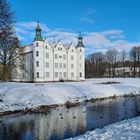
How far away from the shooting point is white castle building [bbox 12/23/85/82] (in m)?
79.1

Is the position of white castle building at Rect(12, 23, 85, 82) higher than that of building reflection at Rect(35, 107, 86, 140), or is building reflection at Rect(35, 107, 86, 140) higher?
white castle building at Rect(12, 23, 85, 82)

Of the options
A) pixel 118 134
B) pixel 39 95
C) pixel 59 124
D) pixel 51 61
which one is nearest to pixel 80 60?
pixel 51 61

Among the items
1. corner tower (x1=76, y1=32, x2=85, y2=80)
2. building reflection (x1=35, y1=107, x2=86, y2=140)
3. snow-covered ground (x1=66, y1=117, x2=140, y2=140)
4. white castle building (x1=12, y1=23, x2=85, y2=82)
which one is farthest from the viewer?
corner tower (x1=76, y1=32, x2=85, y2=80)

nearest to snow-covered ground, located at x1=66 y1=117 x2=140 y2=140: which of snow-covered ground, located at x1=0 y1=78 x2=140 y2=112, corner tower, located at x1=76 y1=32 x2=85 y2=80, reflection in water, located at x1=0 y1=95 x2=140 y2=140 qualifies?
reflection in water, located at x1=0 y1=95 x2=140 y2=140

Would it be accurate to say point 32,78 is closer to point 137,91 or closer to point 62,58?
point 62,58

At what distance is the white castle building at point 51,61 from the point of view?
260 feet

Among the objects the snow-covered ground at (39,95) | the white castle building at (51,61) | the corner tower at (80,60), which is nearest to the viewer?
the snow-covered ground at (39,95)

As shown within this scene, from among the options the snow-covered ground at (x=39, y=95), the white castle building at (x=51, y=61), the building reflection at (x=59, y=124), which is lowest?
the building reflection at (x=59, y=124)

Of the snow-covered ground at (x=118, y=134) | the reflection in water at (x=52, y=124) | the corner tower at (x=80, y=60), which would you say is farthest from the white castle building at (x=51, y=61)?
the snow-covered ground at (x=118, y=134)

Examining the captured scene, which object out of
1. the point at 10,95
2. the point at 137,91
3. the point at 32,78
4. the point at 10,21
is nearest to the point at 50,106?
the point at 10,95

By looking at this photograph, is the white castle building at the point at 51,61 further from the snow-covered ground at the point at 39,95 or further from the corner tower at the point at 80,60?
the snow-covered ground at the point at 39,95

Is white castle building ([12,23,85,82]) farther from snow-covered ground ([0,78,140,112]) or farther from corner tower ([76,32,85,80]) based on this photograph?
snow-covered ground ([0,78,140,112])

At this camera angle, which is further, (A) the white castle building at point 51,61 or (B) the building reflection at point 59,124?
(A) the white castle building at point 51,61

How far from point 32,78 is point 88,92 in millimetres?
41606
